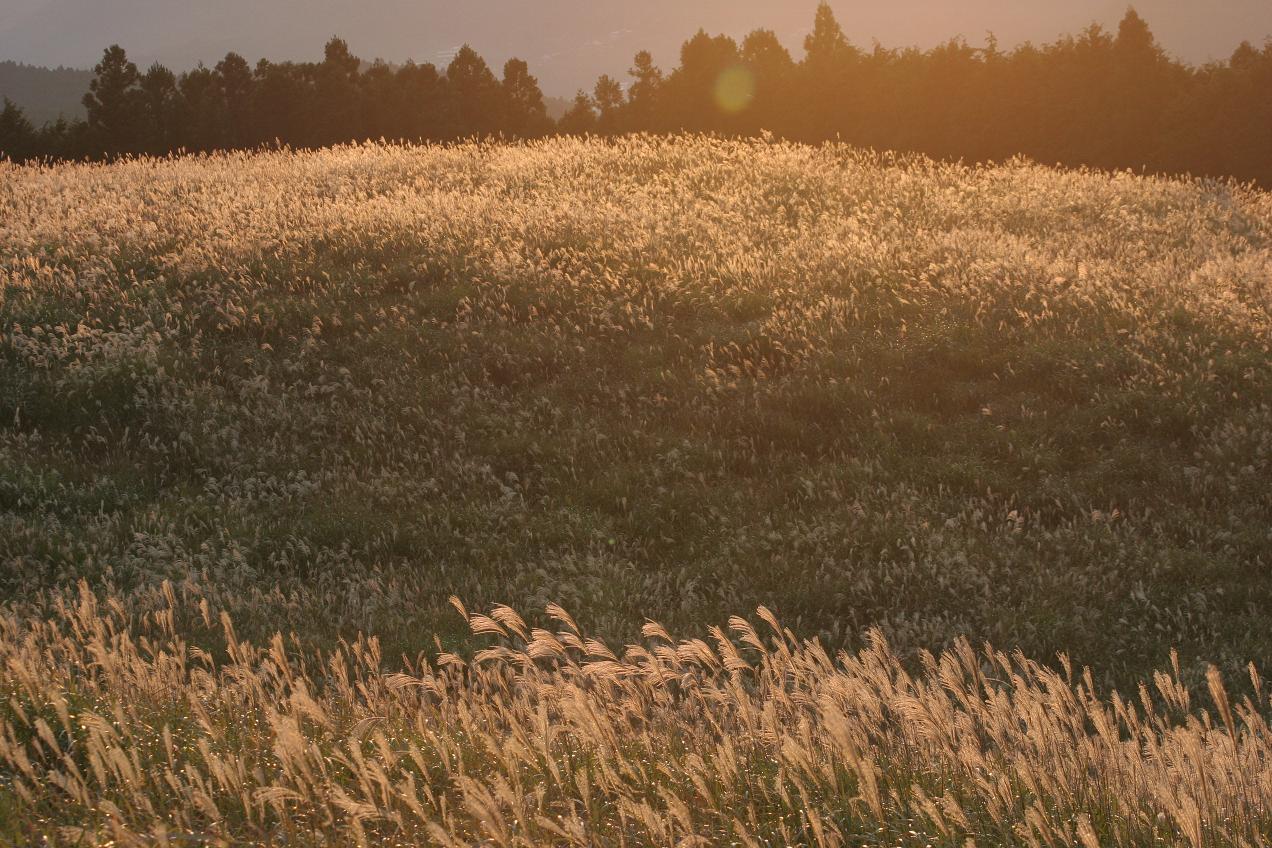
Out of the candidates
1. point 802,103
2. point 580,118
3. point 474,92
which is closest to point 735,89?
point 802,103

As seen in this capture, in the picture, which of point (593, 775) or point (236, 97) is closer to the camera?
point (593, 775)

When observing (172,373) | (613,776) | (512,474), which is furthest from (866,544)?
(172,373)

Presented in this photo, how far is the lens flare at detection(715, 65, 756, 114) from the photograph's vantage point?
4891 cm

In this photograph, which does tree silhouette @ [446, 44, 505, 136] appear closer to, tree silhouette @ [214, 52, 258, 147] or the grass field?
tree silhouette @ [214, 52, 258, 147]

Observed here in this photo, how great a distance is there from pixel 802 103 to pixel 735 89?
4634mm

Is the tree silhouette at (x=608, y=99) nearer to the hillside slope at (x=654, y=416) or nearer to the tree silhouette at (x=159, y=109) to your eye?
the tree silhouette at (x=159, y=109)

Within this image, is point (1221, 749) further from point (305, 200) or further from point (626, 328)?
point (305, 200)

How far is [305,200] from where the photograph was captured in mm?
16609

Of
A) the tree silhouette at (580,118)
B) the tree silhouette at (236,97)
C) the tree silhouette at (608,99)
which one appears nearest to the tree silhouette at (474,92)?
the tree silhouette at (580,118)

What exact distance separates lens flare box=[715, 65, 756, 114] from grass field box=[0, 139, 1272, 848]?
34.4 meters

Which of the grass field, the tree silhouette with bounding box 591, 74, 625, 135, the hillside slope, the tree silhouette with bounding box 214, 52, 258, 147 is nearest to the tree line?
the tree silhouette with bounding box 214, 52, 258, 147

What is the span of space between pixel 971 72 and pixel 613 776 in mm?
44211

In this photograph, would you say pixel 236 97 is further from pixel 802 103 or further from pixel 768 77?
pixel 802 103

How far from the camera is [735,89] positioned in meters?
49.4
